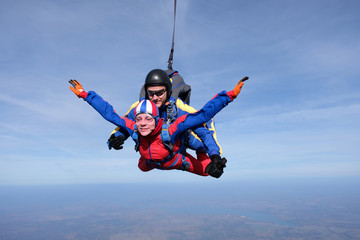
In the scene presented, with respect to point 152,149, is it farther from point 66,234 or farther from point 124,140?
point 66,234

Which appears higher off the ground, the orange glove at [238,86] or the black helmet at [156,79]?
the black helmet at [156,79]

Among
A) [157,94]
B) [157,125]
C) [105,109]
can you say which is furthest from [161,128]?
[105,109]

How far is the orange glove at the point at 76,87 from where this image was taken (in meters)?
3.22

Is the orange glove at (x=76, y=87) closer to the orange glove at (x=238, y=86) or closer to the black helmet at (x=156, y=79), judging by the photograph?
the black helmet at (x=156, y=79)

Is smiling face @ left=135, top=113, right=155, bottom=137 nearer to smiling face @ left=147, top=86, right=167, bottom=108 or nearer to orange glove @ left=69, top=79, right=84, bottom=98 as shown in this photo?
smiling face @ left=147, top=86, right=167, bottom=108

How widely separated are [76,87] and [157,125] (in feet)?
4.64

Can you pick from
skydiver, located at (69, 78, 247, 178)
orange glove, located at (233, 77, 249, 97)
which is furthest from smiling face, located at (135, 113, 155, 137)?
orange glove, located at (233, 77, 249, 97)

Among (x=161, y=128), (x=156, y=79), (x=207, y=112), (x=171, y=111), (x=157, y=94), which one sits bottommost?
(x=161, y=128)

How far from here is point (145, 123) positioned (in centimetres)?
272

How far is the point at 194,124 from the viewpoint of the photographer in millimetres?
2684

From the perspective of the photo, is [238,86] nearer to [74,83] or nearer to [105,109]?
[105,109]

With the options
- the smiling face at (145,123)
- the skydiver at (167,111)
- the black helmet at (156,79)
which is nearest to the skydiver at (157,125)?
the smiling face at (145,123)

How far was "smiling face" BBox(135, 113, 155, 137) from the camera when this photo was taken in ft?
8.93

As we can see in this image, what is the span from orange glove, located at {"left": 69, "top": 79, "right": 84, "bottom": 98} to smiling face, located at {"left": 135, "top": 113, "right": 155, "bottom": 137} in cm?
109
